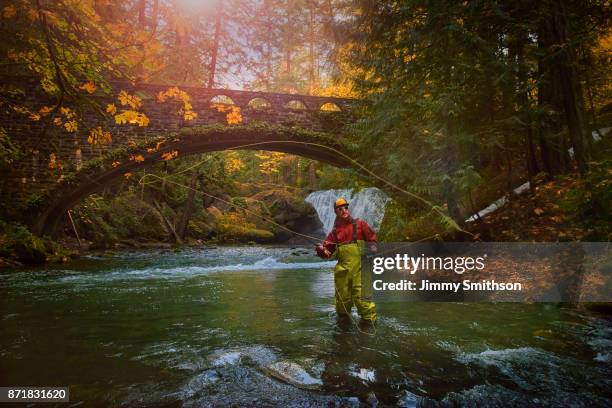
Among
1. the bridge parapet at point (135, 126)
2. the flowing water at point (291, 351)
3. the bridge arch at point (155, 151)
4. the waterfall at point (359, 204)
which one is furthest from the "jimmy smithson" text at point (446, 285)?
the bridge parapet at point (135, 126)

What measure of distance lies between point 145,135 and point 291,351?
474 inches

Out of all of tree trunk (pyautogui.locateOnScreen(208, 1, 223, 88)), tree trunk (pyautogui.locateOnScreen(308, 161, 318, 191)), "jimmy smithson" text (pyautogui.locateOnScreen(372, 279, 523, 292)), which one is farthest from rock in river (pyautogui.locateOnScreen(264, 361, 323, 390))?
tree trunk (pyautogui.locateOnScreen(308, 161, 318, 191))

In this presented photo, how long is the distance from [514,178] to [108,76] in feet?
47.8

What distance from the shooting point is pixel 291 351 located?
174 inches

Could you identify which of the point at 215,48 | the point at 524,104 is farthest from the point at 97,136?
the point at 215,48

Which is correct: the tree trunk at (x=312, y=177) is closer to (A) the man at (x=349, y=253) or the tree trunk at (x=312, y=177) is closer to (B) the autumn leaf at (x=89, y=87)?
(A) the man at (x=349, y=253)

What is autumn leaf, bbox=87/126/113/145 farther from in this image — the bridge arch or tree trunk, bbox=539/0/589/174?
the bridge arch

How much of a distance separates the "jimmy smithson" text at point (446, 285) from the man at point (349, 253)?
10.3ft

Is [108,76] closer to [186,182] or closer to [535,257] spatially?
[186,182]

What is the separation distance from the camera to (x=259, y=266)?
13391 millimetres

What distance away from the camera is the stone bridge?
44.0 ft

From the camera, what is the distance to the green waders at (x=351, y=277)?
517 cm

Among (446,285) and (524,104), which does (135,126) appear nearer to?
(446,285)

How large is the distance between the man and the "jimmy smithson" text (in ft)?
10.3
